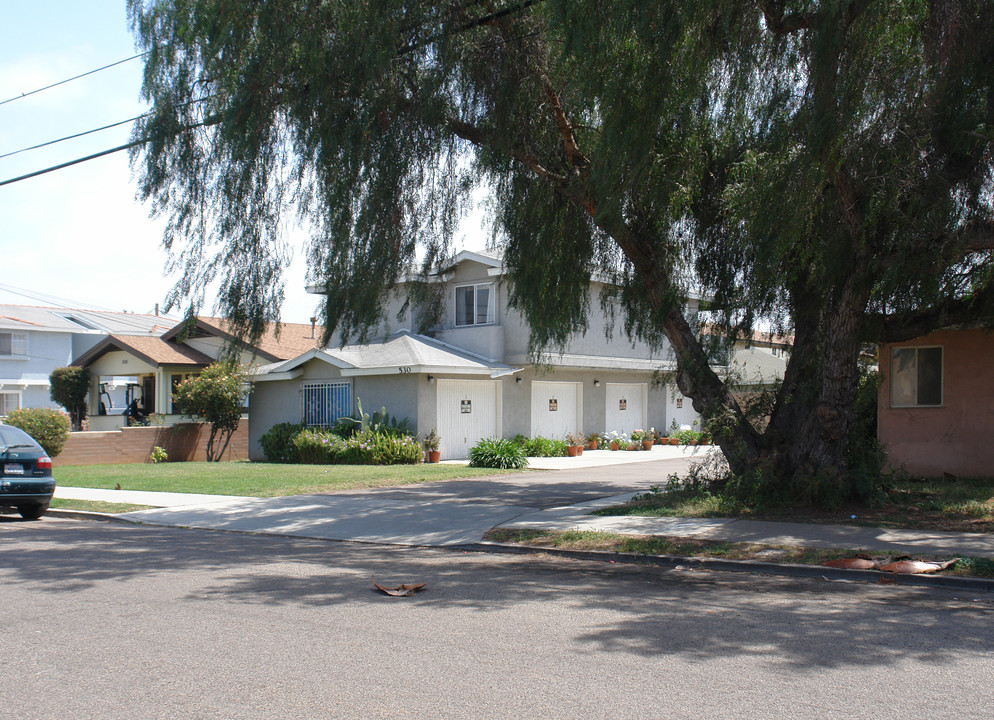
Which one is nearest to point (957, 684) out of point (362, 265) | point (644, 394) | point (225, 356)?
point (362, 265)

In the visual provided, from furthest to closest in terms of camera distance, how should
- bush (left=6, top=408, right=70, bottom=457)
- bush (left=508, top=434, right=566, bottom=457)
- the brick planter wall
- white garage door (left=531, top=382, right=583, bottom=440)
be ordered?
white garage door (left=531, top=382, right=583, bottom=440) < bush (left=508, top=434, right=566, bottom=457) < the brick planter wall < bush (left=6, top=408, right=70, bottom=457)

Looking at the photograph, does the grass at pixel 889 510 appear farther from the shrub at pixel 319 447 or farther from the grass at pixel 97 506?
the shrub at pixel 319 447

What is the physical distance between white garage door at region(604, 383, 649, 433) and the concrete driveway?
10.7 m

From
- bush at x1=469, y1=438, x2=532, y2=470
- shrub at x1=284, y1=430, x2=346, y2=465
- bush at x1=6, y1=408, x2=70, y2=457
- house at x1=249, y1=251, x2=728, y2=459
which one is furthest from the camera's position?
house at x1=249, y1=251, x2=728, y2=459

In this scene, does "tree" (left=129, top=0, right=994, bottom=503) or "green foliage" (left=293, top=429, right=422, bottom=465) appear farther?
"green foliage" (left=293, top=429, right=422, bottom=465)

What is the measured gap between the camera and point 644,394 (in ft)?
107

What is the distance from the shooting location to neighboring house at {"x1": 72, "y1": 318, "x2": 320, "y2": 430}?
31234mm

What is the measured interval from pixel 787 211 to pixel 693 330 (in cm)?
439

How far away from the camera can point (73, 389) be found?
110 feet

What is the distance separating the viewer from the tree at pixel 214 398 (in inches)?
1080

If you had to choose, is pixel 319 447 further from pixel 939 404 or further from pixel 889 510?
pixel 889 510

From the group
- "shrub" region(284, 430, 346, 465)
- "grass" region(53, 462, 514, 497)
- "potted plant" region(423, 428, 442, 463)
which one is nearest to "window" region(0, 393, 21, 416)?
"grass" region(53, 462, 514, 497)

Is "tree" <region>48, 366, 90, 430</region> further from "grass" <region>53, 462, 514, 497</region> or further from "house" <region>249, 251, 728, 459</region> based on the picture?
"grass" <region>53, 462, 514, 497</region>

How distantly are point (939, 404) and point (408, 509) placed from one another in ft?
35.9
